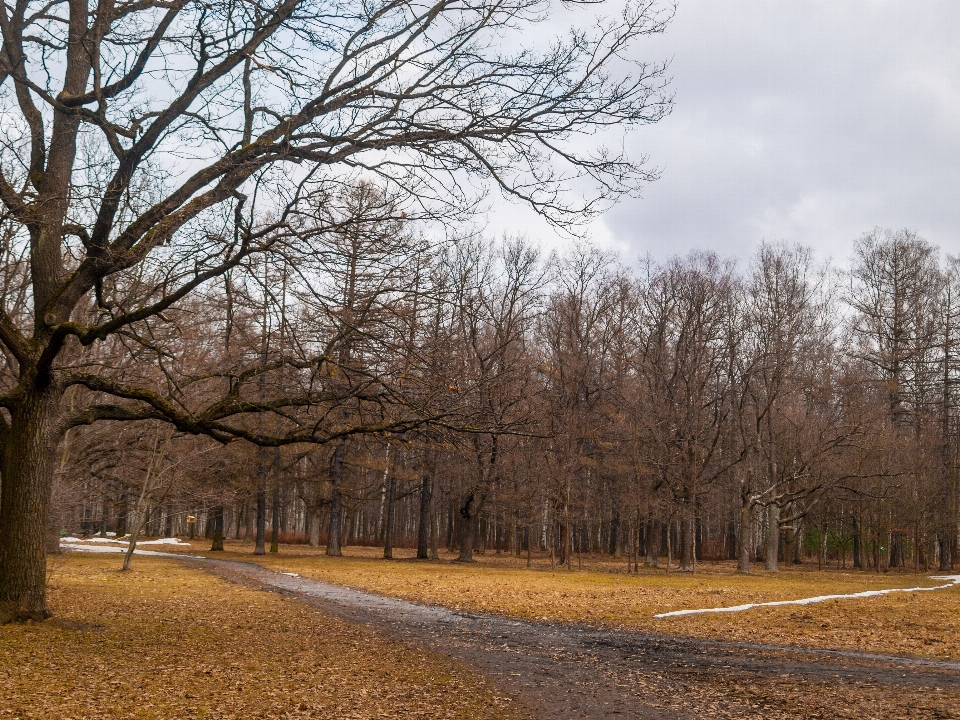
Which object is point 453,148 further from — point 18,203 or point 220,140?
point 18,203

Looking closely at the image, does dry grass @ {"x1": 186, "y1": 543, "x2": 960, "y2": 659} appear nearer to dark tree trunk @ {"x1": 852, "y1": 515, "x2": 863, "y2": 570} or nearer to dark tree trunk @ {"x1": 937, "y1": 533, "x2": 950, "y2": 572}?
dark tree trunk @ {"x1": 937, "y1": 533, "x2": 950, "y2": 572}

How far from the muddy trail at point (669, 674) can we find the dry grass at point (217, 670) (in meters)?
0.73

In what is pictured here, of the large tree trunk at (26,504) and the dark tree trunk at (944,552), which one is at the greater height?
the large tree trunk at (26,504)

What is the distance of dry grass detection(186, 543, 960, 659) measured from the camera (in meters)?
14.1

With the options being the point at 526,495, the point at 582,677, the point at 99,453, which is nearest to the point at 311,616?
the point at 582,677

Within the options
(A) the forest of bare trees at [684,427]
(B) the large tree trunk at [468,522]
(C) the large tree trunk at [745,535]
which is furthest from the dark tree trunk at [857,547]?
(B) the large tree trunk at [468,522]

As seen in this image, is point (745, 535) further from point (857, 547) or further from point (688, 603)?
point (688, 603)

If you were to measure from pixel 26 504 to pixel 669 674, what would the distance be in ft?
26.5

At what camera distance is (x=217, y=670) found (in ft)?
28.6

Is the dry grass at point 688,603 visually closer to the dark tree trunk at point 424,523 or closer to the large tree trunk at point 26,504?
the dark tree trunk at point 424,523

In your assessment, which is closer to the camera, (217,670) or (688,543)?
(217,670)

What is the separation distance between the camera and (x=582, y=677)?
9570mm

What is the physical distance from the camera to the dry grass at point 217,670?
7105mm

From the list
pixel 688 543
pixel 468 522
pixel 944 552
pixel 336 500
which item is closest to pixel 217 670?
pixel 688 543
